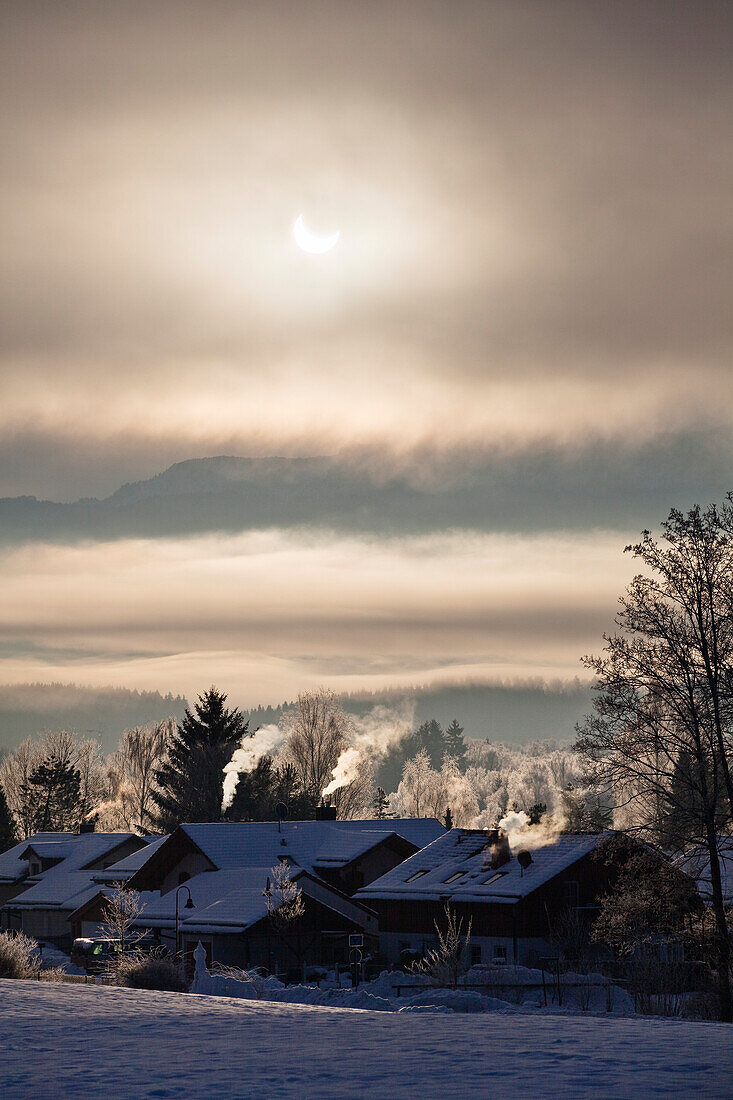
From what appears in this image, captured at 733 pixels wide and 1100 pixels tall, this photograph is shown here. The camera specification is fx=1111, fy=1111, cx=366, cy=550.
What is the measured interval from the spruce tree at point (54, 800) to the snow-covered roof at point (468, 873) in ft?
222

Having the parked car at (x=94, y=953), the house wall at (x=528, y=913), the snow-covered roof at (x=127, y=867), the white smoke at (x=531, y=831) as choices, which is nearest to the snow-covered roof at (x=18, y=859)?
the snow-covered roof at (x=127, y=867)

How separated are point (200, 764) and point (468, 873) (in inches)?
1821

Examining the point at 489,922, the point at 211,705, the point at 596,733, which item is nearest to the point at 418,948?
the point at 489,922

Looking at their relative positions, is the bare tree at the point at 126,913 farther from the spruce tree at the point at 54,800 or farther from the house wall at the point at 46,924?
the spruce tree at the point at 54,800

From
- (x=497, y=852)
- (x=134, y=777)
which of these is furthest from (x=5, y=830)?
(x=497, y=852)

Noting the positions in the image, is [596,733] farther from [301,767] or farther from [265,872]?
[301,767]

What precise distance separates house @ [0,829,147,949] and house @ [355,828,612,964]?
26611mm

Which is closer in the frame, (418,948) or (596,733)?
(596,733)

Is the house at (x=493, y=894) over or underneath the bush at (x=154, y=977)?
over

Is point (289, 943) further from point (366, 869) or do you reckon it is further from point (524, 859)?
point (366, 869)

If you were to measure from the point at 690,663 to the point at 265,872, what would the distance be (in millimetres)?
36743

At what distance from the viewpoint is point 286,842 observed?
2709 inches

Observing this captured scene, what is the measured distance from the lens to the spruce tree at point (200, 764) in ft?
318

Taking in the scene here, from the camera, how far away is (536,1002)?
3872 centimetres
